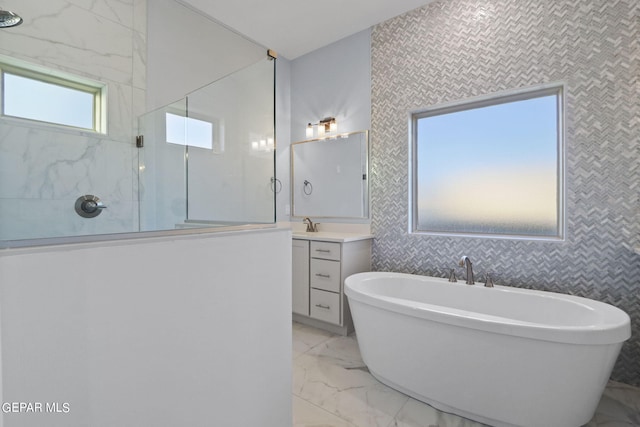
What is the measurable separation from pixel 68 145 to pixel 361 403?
184 cm

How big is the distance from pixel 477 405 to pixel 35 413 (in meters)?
1.76

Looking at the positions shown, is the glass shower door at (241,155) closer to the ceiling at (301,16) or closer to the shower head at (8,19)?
the shower head at (8,19)

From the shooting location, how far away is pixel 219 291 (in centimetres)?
98

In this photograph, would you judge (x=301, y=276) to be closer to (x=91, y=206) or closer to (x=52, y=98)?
(x=91, y=206)

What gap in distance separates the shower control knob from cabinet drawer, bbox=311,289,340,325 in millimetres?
2061

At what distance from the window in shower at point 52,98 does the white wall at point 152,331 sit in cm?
48

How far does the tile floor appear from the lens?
158 cm

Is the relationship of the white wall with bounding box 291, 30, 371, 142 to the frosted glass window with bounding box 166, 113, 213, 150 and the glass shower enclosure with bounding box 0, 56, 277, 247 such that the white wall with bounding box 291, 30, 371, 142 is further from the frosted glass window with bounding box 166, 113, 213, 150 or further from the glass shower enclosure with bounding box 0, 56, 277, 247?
the frosted glass window with bounding box 166, 113, 213, 150

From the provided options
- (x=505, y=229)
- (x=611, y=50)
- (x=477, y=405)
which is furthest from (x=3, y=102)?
(x=611, y=50)

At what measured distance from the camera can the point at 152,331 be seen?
817 millimetres

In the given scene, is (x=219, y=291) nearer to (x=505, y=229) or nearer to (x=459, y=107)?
(x=505, y=229)

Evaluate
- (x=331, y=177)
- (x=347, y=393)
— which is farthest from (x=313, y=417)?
(x=331, y=177)

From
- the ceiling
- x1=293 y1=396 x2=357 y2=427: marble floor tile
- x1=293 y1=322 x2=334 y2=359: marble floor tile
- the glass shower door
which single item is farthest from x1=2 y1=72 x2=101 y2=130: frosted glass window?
x1=293 y1=322 x2=334 y2=359: marble floor tile

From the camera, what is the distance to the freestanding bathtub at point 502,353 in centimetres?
136
